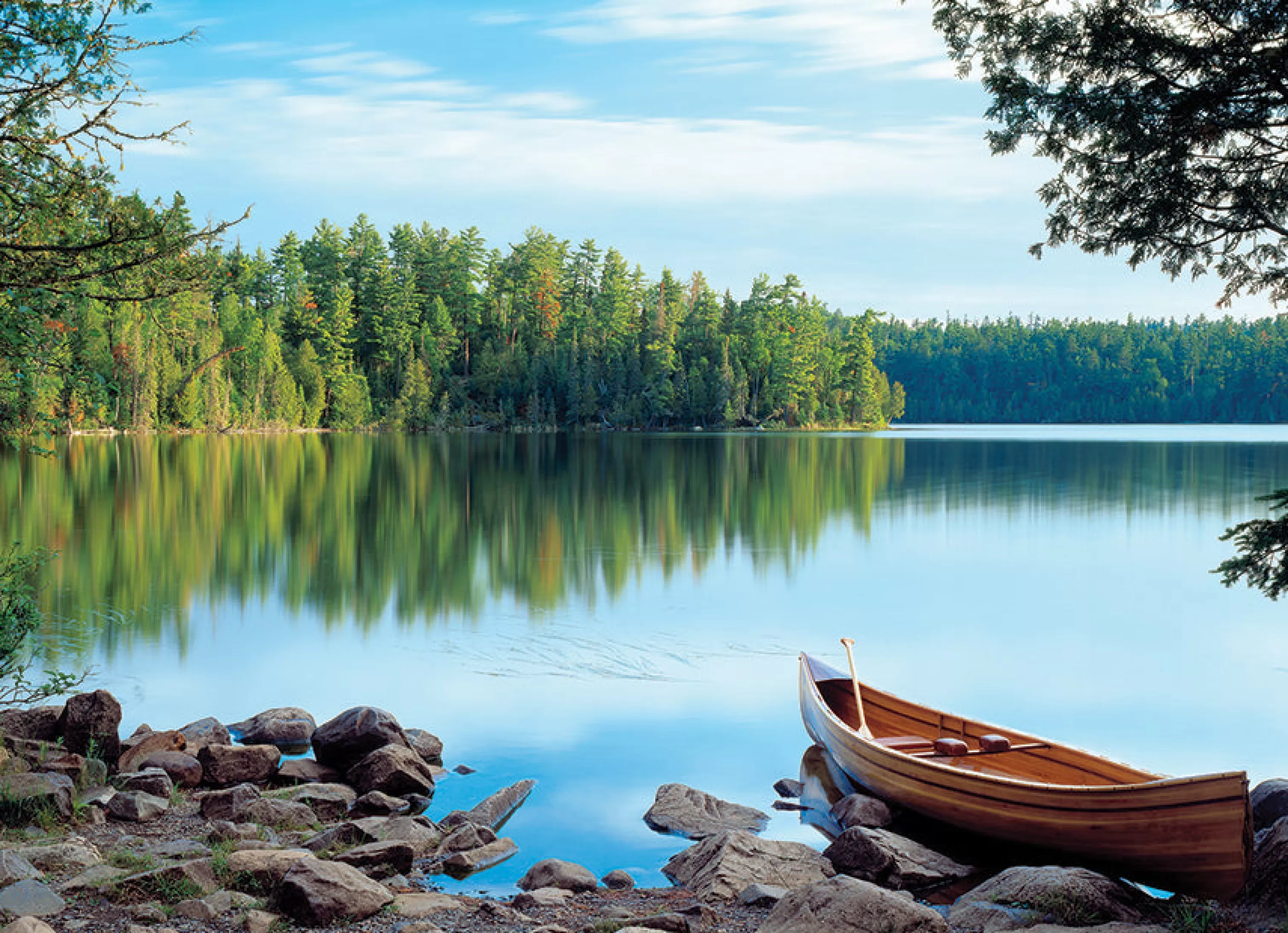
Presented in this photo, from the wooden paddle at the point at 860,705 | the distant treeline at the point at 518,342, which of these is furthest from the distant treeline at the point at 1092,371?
the wooden paddle at the point at 860,705

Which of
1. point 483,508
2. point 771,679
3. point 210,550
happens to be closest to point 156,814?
point 771,679

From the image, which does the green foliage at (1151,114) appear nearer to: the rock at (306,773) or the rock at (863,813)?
the rock at (863,813)

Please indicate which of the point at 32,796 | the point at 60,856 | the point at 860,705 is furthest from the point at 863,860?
the point at 32,796

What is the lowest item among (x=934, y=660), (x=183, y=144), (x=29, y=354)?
(x=934, y=660)

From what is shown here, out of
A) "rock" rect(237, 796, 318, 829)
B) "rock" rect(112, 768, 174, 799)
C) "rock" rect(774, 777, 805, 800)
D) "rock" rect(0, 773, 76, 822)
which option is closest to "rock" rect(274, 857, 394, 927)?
"rock" rect(237, 796, 318, 829)

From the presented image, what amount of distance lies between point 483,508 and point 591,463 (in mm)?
22596

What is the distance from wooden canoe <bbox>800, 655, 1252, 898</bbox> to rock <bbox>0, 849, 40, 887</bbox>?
20.6ft

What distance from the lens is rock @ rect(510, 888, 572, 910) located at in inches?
288

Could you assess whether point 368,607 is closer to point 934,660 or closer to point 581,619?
point 581,619

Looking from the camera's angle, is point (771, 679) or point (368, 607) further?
point (368, 607)

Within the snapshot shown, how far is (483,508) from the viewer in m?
34.8

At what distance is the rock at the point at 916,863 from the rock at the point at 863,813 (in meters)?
0.63

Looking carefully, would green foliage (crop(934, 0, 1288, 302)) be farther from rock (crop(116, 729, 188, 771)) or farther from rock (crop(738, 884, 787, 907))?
rock (crop(116, 729, 188, 771))

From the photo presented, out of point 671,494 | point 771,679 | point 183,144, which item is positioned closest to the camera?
point 183,144
